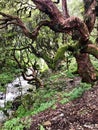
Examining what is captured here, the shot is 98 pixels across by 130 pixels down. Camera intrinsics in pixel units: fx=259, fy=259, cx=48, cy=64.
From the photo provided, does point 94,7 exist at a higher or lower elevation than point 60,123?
higher

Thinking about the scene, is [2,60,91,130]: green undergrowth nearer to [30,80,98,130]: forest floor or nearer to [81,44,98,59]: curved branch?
[30,80,98,130]: forest floor

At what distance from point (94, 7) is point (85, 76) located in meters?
2.34

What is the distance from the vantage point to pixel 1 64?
10391 millimetres

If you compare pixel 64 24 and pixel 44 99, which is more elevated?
pixel 64 24

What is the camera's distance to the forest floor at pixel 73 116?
22.8 feet

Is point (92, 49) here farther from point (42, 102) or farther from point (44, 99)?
point (44, 99)

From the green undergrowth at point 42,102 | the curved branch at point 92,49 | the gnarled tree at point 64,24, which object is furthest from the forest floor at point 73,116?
the curved branch at point 92,49

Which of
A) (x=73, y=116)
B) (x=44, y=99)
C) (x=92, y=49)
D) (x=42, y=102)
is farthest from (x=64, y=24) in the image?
(x=44, y=99)

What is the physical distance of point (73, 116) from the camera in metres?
7.39

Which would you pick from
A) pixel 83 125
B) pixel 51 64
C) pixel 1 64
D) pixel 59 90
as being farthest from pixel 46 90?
pixel 83 125

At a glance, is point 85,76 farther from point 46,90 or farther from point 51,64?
point 46,90

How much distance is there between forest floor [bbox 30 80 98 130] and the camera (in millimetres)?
6938

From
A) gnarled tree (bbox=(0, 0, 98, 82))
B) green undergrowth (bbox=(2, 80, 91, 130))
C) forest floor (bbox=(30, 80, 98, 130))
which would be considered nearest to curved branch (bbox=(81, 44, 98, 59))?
gnarled tree (bbox=(0, 0, 98, 82))

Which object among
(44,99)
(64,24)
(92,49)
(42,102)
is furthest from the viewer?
(44,99)
